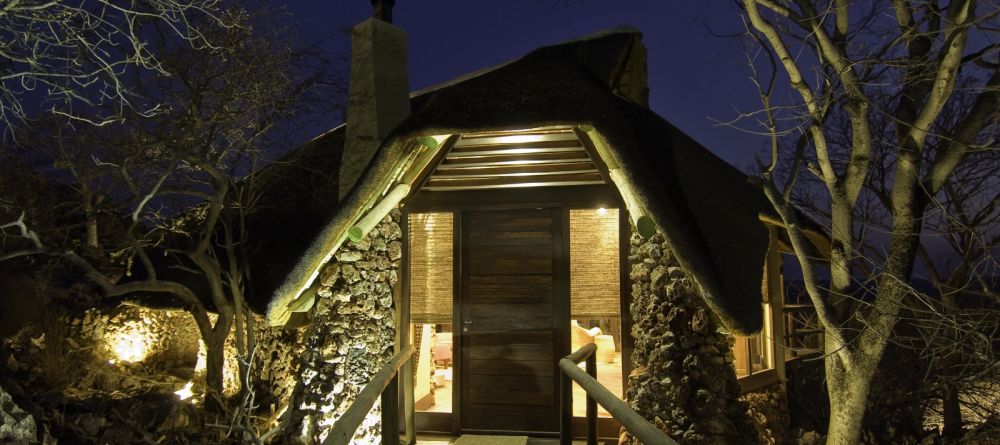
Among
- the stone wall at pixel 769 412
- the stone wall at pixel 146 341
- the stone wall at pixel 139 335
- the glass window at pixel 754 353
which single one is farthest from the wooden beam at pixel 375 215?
the stone wall at pixel 139 335

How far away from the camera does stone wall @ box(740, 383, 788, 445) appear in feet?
22.0

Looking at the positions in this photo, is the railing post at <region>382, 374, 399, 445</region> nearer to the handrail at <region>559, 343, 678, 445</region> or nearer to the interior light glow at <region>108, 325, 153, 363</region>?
the handrail at <region>559, 343, 678, 445</region>

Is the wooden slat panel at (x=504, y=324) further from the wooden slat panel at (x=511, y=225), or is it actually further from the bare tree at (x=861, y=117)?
the bare tree at (x=861, y=117)

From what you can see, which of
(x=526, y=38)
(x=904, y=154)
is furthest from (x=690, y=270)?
(x=526, y=38)

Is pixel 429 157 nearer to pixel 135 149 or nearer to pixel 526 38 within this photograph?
pixel 135 149

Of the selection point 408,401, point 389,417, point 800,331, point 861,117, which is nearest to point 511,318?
point 408,401

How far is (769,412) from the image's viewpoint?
7152 mm

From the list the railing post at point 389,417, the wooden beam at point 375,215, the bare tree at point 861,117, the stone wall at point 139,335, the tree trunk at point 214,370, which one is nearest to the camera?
the railing post at point 389,417

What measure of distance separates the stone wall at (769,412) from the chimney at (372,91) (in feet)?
15.9

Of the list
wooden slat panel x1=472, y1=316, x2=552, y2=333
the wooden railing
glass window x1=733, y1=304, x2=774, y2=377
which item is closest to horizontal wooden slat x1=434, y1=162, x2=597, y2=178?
wooden slat panel x1=472, y1=316, x2=552, y2=333

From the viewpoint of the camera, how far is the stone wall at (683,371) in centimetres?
527

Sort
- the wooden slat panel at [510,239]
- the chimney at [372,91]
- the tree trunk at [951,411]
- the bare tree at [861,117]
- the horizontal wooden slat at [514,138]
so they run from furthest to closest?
the tree trunk at [951,411] < the chimney at [372,91] < the wooden slat panel at [510,239] < the horizontal wooden slat at [514,138] < the bare tree at [861,117]

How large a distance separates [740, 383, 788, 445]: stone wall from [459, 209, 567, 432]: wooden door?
2098mm

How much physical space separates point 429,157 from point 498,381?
2.36 metres
